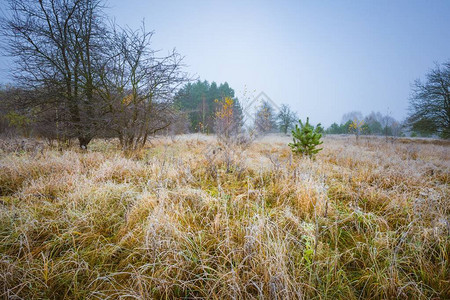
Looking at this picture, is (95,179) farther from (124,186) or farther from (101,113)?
(101,113)

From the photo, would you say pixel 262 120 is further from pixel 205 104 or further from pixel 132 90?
pixel 205 104

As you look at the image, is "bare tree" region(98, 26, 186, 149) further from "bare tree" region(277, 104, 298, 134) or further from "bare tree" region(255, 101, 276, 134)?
"bare tree" region(277, 104, 298, 134)

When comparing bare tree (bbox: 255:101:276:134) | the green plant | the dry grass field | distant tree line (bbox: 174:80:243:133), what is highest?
distant tree line (bbox: 174:80:243:133)

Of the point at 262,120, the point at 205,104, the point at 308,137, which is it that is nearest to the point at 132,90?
the point at 308,137

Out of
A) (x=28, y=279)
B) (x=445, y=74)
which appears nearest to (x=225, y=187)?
(x=28, y=279)

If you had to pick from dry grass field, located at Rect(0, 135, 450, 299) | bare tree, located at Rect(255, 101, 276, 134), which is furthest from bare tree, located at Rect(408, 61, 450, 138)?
dry grass field, located at Rect(0, 135, 450, 299)

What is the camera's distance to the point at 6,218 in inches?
67.2

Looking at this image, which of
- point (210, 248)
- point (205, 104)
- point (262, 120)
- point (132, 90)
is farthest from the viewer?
point (205, 104)

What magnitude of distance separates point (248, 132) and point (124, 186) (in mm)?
7378

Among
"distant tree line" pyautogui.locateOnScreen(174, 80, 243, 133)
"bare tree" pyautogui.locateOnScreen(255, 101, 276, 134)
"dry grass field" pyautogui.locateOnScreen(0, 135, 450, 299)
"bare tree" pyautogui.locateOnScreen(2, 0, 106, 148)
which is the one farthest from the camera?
"distant tree line" pyautogui.locateOnScreen(174, 80, 243, 133)

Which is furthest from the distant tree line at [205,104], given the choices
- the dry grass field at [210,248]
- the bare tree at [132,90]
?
the dry grass field at [210,248]

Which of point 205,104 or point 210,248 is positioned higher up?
point 205,104

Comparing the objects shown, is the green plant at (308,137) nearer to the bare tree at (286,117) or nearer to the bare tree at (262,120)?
the bare tree at (262,120)

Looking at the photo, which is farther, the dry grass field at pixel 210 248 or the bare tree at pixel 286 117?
the bare tree at pixel 286 117
